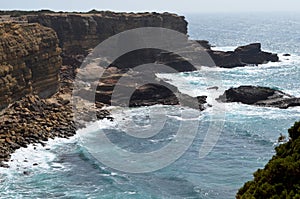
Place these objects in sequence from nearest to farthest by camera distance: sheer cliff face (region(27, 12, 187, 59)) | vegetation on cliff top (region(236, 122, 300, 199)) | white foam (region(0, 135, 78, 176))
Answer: vegetation on cliff top (region(236, 122, 300, 199)) → white foam (region(0, 135, 78, 176)) → sheer cliff face (region(27, 12, 187, 59))

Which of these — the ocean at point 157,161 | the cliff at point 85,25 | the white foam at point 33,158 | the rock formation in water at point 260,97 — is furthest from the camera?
the cliff at point 85,25

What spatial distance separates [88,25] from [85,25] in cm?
84

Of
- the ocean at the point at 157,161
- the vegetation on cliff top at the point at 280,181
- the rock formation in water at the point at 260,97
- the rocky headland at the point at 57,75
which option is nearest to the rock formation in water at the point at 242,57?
the rocky headland at the point at 57,75

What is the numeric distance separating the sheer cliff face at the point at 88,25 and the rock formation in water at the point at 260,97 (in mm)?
32667

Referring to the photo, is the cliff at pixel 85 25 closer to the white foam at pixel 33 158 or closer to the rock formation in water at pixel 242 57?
the rock formation in water at pixel 242 57

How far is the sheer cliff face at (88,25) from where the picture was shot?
80.4 metres

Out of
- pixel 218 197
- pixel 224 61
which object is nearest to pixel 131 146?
pixel 218 197

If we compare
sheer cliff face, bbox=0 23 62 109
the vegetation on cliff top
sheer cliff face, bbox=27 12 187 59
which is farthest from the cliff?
the vegetation on cliff top

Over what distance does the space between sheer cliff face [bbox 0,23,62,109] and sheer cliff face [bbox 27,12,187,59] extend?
63.2ft

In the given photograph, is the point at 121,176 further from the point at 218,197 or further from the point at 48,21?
the point at 48,21

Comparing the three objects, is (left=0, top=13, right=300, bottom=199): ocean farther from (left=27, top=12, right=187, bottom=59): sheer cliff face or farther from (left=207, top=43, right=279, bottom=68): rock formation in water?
(left=207, top=43, right=279, bottom=68): rock formation in water

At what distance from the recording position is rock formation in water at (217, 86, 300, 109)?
57.3 meters

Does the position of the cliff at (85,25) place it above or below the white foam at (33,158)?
above

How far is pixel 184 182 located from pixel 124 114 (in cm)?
2266
